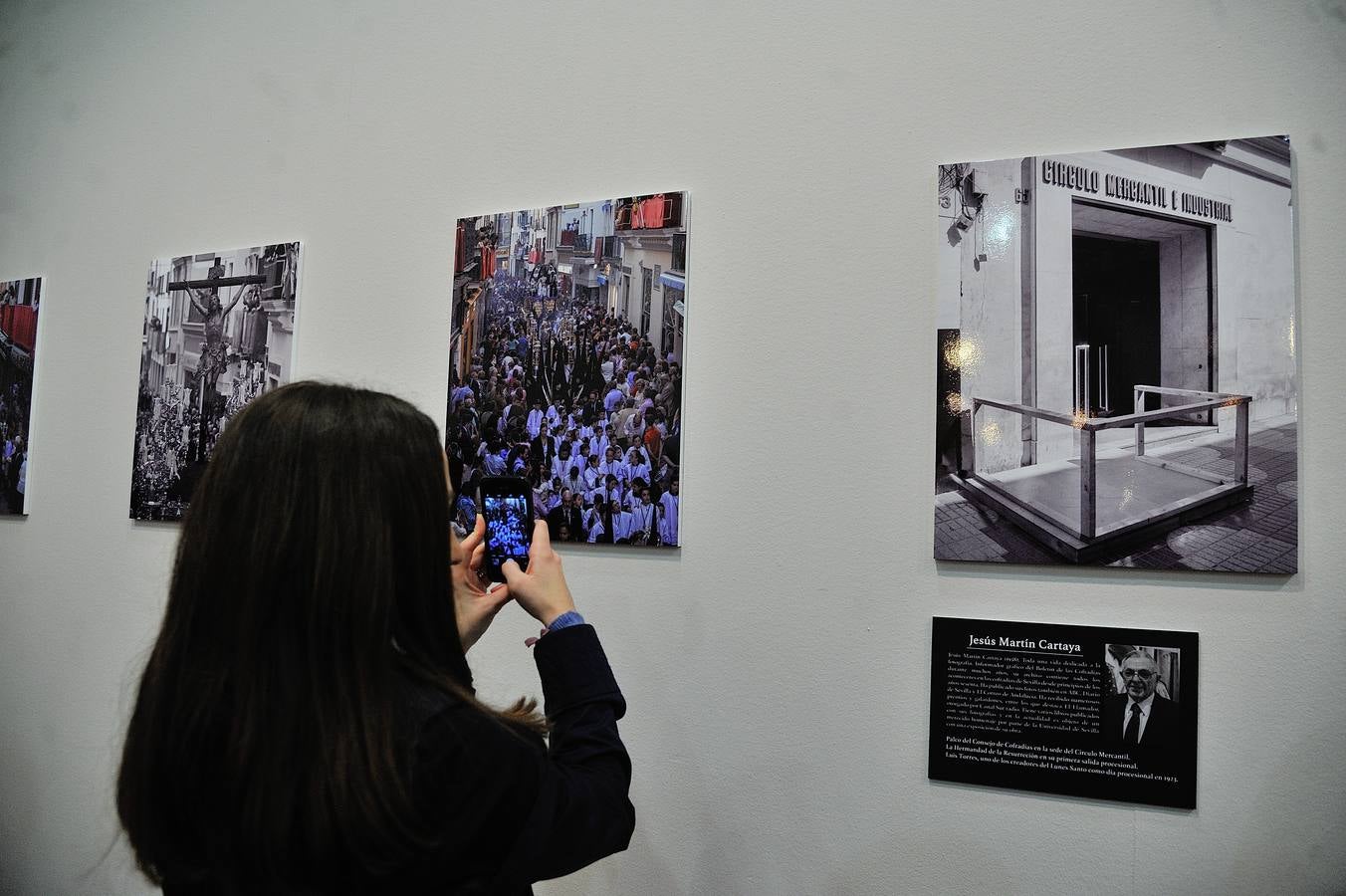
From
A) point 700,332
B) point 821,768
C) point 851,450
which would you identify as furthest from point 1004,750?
point 700,332

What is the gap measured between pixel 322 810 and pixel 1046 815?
3.86 ft

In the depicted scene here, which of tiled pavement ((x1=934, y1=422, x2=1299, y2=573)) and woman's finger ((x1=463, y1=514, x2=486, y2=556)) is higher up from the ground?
tiled pavement ((x1=934, y1=422, x2=1299, y2=573))

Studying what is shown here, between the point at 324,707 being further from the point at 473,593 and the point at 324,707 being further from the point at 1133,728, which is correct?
the point at 1133,728

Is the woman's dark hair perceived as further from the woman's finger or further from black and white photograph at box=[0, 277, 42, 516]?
black and white photograph at box=[0, 277, 42, 516]

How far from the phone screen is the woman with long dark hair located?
42 cm

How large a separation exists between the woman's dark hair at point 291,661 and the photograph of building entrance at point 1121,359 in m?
1.00

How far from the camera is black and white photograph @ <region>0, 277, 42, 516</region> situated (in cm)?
271

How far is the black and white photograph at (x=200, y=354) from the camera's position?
2340 mm

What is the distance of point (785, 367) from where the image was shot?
1.80 metres

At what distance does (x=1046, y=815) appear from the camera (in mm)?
1561

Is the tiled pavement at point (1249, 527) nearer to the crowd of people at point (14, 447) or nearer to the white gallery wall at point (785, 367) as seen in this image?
the white gallery wall at point (785, 367)

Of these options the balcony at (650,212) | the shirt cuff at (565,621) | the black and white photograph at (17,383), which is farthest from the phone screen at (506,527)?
the black and white photograph at (17,383)

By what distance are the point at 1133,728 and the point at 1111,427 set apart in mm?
486

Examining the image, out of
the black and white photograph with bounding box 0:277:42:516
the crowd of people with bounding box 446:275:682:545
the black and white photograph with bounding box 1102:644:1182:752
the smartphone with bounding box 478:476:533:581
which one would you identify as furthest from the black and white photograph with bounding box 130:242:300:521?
the black and white photograph with bounding box 1102:644:1182:752
